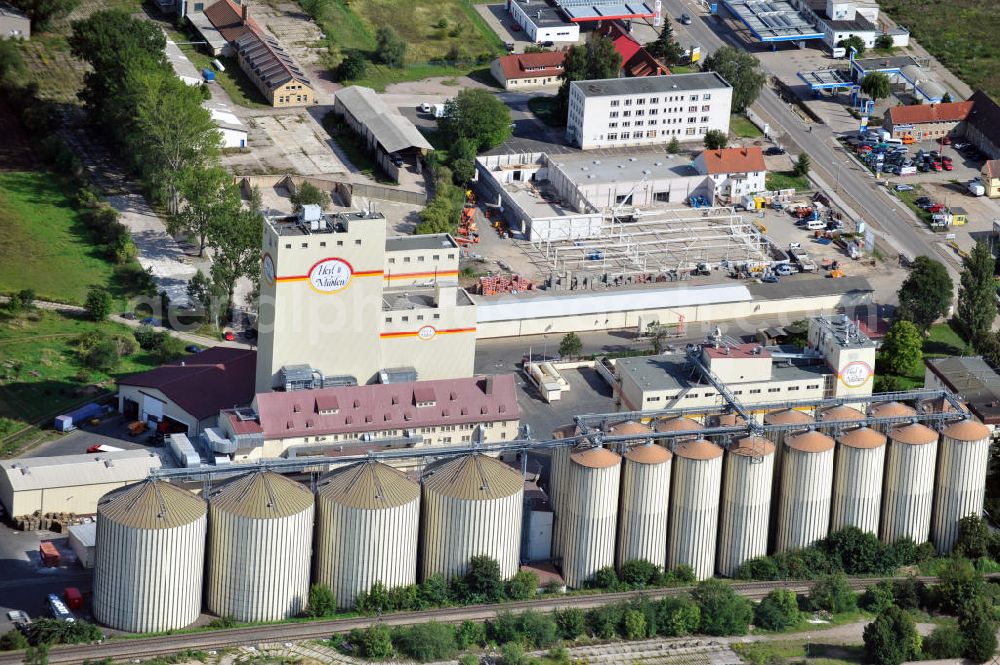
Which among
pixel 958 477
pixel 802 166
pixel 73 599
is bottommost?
pixel 73 599

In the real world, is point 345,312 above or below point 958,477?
above

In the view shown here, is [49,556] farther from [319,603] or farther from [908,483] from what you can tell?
[908,483]

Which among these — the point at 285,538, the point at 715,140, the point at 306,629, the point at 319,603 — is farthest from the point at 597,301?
the point at 306,629

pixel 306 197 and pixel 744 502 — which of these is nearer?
pixel 744 502

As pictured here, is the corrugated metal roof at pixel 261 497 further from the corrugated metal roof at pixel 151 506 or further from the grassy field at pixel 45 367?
the grassy field at pixel 45 367

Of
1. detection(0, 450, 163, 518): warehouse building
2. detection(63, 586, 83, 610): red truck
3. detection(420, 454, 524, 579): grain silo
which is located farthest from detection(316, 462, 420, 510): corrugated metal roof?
detection(63, 586, 83, 610): red truck

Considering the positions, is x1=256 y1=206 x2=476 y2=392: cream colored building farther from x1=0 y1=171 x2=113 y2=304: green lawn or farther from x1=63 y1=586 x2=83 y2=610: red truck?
x1=0 y1=171 x2=113 y2=304: green lawn

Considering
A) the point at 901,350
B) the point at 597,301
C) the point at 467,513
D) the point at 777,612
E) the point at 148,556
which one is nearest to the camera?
the point at 148,556
